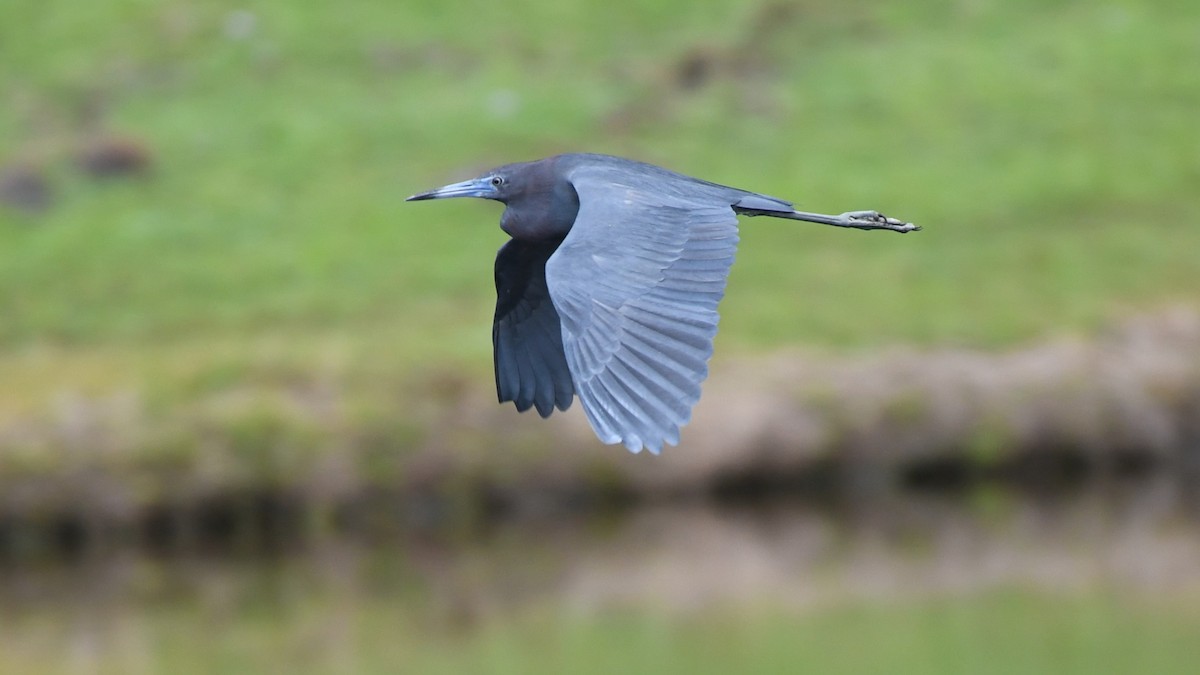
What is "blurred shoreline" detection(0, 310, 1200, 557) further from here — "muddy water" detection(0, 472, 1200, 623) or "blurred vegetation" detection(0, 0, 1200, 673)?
"muddy water" detection(0, 472, 1200, 623)

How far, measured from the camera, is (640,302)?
666cm

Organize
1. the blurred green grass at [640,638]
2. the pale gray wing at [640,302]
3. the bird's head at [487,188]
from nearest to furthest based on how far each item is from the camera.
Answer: the pale gray wing at [640,302] → the bird's head at [487,188] → the blurred green grass at [640,638]

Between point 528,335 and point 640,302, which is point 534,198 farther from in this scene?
point 640,302

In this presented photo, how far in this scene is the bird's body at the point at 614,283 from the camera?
6.26 metres

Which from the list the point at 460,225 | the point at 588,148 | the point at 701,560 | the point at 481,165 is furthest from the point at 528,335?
the point at 588,148

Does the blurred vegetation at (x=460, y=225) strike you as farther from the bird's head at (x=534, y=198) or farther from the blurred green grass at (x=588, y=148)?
the bird's head at (x=534, y=198)

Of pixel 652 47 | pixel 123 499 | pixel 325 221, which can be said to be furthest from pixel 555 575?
pixel 652 47

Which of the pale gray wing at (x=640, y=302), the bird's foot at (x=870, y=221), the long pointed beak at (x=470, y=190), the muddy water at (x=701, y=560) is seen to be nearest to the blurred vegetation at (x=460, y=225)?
the muddy water at (x=701, y=560)

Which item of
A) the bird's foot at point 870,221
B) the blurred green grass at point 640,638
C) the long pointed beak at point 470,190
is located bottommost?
the blurred green grass at point 640,638

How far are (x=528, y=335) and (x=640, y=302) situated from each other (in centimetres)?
186

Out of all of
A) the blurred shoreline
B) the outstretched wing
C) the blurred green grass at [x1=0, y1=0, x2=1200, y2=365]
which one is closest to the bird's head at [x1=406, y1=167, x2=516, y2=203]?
the outstretched wing

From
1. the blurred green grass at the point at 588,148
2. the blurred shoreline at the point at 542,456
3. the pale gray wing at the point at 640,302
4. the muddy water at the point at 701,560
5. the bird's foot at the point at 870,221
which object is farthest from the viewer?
the blurred green grass at the point at 588,148

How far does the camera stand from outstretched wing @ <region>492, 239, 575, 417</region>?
8367mm

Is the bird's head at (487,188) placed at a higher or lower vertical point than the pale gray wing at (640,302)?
higher
